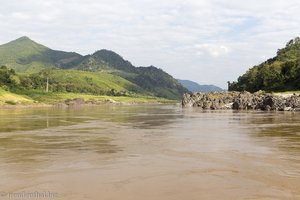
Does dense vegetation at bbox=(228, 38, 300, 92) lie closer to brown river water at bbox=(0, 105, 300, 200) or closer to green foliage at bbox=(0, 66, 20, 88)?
Answer: green foliage at bbox=(0, 66, 20, 88)

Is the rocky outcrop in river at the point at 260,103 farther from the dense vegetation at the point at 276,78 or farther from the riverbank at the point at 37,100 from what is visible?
the riverbank at the point at 37,100

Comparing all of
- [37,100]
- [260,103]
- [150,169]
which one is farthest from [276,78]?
[150,169]

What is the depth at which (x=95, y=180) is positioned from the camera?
57.9 ft

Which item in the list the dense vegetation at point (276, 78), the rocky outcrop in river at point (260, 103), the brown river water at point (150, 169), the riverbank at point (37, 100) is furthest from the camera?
the dense vegetation at point (276, 78)

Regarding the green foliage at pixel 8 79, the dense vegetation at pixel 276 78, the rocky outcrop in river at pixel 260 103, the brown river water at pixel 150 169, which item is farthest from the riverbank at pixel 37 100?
the brown river water at pixel 150 169

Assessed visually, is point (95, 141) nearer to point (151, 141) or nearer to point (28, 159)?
point (151, 141)

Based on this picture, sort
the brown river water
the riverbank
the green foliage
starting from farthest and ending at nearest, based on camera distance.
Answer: the green foliage → the riverbank → the brown river water

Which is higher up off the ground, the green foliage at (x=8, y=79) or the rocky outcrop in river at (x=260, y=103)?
the green foliage at (x=8, y=79)

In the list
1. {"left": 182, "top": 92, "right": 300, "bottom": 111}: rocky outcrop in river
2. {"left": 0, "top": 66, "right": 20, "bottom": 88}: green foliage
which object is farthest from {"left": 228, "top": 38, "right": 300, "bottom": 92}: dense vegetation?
{"left": 0, "top": 66, "right": 20, "bottom": 88}: green foliage

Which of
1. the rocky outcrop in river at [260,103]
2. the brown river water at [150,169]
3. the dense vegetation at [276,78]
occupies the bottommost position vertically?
the brown river water at [150,169]

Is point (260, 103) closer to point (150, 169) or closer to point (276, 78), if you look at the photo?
point (276, 78)

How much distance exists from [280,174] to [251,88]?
A: 457 ft

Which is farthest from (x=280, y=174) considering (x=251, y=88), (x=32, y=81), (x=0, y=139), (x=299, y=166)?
(x=32, y=81)

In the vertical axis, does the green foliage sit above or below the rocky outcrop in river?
above
